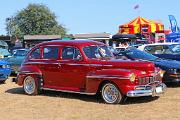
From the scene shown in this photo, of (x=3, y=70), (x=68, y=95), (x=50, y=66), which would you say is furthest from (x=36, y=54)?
(x=3, y=70)

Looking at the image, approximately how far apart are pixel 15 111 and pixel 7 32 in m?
71.5

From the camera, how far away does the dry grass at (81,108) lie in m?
9.55

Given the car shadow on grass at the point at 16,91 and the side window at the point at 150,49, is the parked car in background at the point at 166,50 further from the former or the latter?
the car shadow on grass at the point at 16,91

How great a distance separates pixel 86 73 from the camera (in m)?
11.8

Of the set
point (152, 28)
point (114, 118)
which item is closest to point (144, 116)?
point (114, 118)

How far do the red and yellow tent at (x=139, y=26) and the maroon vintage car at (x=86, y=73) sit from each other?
27.2 m

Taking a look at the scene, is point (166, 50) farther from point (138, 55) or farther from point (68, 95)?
point (68, 95)

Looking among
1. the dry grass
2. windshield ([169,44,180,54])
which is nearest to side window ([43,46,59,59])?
the dry grass

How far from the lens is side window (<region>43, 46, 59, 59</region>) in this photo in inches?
500

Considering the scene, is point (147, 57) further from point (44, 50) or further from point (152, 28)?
point (152, 28)

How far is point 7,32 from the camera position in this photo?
80.3 meters

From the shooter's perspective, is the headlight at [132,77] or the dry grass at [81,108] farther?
the headlight at [132,77]

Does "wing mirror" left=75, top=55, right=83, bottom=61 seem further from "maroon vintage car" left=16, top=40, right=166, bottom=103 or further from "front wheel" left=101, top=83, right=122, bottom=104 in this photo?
"front wheel" left=101, top=83, right=122, bottom=104

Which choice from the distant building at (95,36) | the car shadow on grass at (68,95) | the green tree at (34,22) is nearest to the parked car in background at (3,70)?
the car shadow on grass at (68,95)
